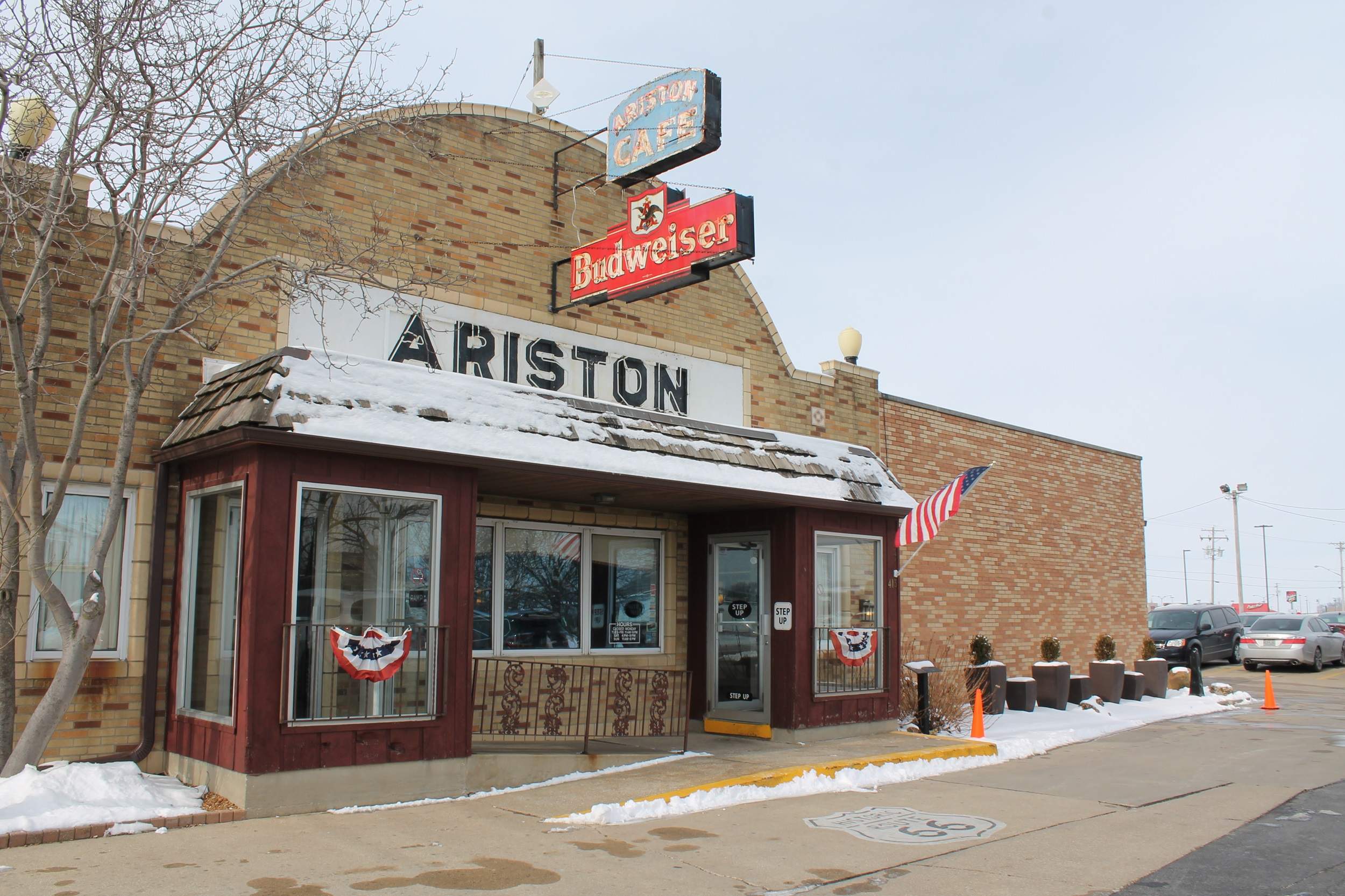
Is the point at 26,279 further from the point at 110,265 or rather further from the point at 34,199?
the point at 110,265

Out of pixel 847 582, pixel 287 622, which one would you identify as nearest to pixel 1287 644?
pixel 847 582

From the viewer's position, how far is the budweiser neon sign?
11.0 meters

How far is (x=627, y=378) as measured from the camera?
43.4 ft

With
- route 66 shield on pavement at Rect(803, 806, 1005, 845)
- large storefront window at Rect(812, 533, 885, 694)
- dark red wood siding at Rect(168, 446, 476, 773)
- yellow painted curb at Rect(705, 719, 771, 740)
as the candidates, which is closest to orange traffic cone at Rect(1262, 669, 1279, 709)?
large storefront window at Rect(812, 533, 885, 694)

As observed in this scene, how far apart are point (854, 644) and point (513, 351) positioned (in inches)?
205

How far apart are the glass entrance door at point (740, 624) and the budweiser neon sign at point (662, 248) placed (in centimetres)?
344

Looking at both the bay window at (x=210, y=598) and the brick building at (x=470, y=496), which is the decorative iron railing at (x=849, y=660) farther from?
the bay window at (x=210, y=598)

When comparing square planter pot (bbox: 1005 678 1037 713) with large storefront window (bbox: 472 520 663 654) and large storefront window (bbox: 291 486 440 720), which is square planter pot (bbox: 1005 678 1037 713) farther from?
large storefront window (bbox: 291 486 440 720)

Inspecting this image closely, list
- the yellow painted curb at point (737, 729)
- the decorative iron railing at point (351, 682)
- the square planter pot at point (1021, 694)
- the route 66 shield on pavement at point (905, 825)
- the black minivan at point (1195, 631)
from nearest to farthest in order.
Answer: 1. the route 66 shield on pavement at point (905, 825)
2. the decorative iron railing at point (351, 682)
3. the yellow painted curb at point (737, 729)
4. the square planter pot at point (1021, 694)
5. the black minivan at point (1195, 631)

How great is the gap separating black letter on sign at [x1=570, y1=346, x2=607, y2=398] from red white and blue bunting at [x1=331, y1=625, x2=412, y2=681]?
4.44m

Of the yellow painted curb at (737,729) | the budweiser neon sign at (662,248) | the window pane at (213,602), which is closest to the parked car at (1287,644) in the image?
the yellow painted curb at (737,729)

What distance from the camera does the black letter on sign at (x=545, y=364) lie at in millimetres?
12289

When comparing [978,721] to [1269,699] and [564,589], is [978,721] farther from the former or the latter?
[1269,699]

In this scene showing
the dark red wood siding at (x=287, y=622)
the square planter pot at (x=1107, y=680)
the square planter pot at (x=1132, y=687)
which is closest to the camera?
the dark red wood siding at (x=287, y=622)
